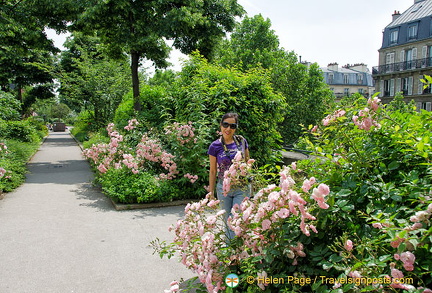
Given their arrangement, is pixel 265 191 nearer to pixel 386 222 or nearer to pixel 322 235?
pixel 322 235

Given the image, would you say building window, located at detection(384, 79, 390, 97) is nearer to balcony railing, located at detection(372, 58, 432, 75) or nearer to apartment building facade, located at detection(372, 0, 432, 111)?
apartment building facade, located at detection(372, 0, 432, 111)

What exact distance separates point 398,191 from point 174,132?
6.15 meters

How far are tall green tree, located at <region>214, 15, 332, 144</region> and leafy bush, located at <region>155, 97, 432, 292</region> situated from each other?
23656mm

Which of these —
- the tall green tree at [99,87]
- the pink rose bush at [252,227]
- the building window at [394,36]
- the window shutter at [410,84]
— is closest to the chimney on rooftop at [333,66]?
the building window at [394,36]

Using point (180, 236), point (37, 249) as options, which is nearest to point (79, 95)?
point (37, 249)

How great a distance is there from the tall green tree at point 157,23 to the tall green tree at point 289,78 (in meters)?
11.7

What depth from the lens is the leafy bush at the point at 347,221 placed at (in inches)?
65.9

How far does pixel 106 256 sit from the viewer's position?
4.55 m

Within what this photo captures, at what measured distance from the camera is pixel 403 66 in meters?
47.9

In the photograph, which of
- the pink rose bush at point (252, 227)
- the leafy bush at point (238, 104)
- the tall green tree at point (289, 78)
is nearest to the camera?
the pink rose bush at point (252, 227)

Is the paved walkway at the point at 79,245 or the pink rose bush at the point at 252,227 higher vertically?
the pink rose bush at the point at 252,227

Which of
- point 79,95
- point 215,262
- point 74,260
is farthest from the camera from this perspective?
point 79,95

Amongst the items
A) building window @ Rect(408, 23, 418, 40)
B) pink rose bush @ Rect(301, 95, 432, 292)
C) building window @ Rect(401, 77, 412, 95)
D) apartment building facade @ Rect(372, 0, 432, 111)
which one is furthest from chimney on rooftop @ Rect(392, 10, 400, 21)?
pink rose bush @ Rect(301, 95, 432, 292)

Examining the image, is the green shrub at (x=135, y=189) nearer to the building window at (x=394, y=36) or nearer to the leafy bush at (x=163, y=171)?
the leafy bush at (x=163, y=171)
